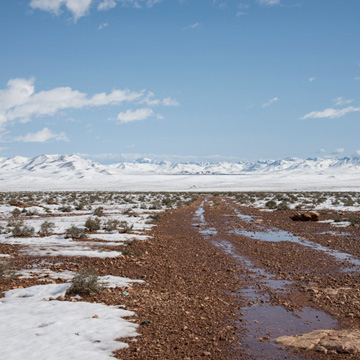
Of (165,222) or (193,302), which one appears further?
(165,222)

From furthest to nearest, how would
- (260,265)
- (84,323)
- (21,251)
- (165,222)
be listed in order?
(165,222) → (21,251) → (260,265) → (84,323)

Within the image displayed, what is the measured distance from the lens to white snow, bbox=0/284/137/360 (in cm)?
497

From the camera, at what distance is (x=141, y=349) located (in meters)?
5.18

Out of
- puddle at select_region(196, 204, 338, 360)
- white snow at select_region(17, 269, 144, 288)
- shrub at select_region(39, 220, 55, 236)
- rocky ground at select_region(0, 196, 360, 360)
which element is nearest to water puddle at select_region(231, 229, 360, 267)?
rocky ground at select_region(0, 196, 360, 360)

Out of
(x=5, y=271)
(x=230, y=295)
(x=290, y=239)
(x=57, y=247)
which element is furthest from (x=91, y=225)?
(x=230, y=295)

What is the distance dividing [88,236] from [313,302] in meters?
10.8

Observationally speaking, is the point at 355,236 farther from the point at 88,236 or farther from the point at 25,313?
the point at 25,313

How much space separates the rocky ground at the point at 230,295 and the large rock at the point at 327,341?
0.05ft

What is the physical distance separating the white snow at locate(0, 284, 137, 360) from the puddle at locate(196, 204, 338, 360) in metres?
1.97

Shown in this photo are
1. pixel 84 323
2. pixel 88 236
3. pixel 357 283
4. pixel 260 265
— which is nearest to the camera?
pixel 84 323

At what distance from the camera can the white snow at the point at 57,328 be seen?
4.97 m

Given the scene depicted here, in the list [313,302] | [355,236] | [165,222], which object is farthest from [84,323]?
[165,222]

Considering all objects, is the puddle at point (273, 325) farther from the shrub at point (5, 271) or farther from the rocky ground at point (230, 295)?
the shrub at point (5, 271)

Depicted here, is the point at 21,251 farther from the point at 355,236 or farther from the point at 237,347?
the point at 355,236
